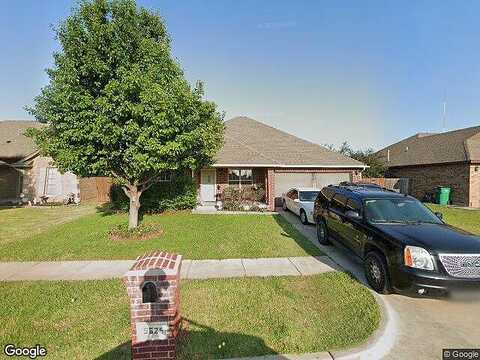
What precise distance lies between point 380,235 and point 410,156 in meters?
25.0

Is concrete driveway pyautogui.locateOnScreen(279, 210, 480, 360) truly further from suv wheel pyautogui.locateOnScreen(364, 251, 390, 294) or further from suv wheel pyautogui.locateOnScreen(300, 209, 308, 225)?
suv wheel pyautogui.locateOnScreen(300, 209, 308, 225)

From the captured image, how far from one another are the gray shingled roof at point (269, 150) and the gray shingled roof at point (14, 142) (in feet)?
47.2

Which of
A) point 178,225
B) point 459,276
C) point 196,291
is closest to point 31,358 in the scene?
point 196,291

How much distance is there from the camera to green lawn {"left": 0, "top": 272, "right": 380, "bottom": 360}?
12.1 feet

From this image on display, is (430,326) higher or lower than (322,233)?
lower

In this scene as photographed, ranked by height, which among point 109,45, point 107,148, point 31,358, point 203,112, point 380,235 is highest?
point 109,45

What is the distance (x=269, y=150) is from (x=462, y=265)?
15121 mm

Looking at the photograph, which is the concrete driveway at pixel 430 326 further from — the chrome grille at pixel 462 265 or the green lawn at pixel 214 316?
the chrome grille at pixel 462 265

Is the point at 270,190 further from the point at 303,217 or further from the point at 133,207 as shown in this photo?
the point at 133,207

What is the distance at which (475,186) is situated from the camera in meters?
19.9

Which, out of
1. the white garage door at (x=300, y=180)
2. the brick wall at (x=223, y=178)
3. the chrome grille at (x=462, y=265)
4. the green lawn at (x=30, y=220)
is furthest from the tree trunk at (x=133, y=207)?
the white garage door at (x=300, y=180)

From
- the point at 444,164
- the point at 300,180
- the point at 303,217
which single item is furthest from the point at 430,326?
the point at 444,164

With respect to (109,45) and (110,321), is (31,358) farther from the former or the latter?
(109,45)

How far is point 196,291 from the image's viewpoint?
5.38 m
